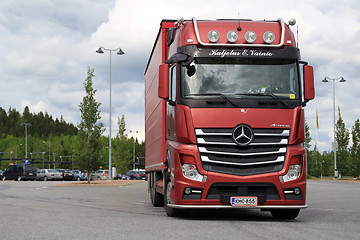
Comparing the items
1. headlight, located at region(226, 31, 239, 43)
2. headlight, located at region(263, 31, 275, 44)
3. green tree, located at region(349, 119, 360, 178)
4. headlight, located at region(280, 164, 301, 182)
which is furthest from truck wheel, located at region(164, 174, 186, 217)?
green tree, located at region(349, 119, 360, 178)

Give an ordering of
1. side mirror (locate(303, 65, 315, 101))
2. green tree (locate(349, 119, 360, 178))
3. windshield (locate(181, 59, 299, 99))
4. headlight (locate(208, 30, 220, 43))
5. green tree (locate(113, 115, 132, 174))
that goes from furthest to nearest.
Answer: green tree (locate(113, 115, 132, 174)) < green tree (locate(349, 119, 360, 178)) < headlight (locate(208, 30, 220, 43)) < side mirror (locate(303, 65, 315, 101)) < windshield (locate(181, 59, 299, 99))

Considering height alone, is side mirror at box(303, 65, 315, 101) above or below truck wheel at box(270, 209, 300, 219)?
above

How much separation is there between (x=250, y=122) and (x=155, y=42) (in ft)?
17.6

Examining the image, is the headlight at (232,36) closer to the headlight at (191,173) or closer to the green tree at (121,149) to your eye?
the headlight at (191,173)

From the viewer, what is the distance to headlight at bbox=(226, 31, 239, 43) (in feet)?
34.1

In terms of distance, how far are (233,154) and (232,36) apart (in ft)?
7.70

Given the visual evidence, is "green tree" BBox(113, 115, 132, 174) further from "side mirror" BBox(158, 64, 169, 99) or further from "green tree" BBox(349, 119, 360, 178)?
"side mirror" BBox(158, 64, 169, 99)

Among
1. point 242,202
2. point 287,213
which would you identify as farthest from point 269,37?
point 287,213

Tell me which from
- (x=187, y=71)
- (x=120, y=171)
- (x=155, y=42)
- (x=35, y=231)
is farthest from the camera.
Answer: (x=120, y=171)

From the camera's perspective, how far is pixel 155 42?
14.4 meters

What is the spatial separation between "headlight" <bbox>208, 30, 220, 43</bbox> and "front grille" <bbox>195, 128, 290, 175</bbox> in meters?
1.80

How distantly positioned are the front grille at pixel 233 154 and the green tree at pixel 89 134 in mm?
31678

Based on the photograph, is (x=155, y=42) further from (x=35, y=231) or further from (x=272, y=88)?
(x=35, y=231)

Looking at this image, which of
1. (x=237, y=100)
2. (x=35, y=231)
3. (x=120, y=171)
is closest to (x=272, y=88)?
(x=237, y=100)
